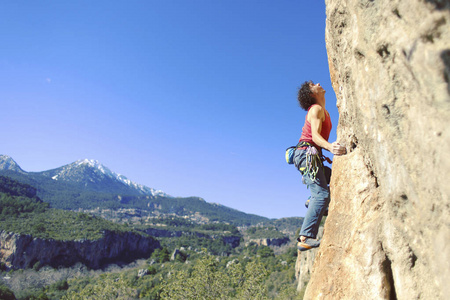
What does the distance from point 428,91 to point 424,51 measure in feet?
0.98

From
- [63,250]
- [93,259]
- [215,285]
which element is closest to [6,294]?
[215,285]

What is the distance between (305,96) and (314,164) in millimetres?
1256

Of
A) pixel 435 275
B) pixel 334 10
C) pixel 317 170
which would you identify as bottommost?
pixel 435 275

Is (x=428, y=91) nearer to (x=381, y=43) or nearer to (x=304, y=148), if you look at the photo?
(x=381, y=43)

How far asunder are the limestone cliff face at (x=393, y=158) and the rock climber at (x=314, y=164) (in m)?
0.31

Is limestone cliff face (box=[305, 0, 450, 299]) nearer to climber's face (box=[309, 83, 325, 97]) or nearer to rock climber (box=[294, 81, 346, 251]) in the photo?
rock climber (box=[294, 81, 346, 251])

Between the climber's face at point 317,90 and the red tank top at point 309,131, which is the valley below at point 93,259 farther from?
the climber's face at point 317,90

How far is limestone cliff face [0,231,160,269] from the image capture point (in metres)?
80.9

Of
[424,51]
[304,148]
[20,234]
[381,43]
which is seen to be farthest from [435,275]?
[20,234]

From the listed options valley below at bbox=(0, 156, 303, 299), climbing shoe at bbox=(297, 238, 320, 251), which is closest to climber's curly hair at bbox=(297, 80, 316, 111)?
climbing shoe at bbox=(297, 238, 320, 251)

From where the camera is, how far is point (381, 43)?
2896 mm

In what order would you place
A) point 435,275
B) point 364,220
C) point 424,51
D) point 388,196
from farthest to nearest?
point 364,220
point 388,196
point 435,275
point 424,51

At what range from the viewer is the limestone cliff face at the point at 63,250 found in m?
80.9

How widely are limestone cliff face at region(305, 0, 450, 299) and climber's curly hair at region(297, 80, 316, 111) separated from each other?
3.07 ft
